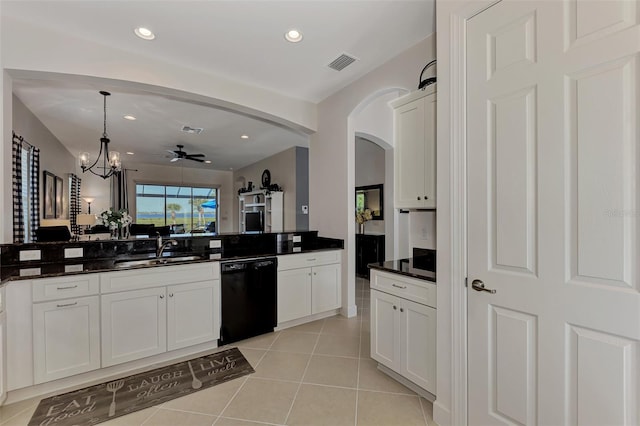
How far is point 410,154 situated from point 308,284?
6.59ft

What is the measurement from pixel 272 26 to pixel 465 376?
2.99m

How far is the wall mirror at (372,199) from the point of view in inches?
228

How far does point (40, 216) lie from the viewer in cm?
454

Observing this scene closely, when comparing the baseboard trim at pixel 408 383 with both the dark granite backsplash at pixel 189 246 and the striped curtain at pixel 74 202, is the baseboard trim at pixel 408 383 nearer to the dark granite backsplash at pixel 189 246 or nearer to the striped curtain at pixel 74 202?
the dark granite backsplash at pixel 189 246

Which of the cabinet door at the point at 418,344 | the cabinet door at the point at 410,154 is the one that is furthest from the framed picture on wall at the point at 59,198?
the cabinet door at the point at 418,344


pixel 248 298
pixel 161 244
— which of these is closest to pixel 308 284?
pixel 248 298

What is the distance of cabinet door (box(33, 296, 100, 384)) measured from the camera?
6.70ft

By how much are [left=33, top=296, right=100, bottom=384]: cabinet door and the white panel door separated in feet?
9.07

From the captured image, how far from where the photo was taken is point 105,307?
2244 mm

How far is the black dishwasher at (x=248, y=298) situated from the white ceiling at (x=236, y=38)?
2135 millimetres

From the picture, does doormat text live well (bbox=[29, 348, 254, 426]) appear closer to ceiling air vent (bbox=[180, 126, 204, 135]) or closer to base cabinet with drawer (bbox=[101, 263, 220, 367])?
base cabinet with drawer (bbox=[101, 263, 220, 367])

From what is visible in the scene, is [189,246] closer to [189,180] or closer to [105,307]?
[105,307]

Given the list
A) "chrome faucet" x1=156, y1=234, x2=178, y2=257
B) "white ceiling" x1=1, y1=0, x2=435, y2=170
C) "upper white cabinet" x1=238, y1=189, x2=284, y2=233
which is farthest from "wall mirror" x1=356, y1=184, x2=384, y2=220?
"chrome faucet" x1=156, y1=234, x2=178, y2=257

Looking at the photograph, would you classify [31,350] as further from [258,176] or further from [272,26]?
[258,176]
